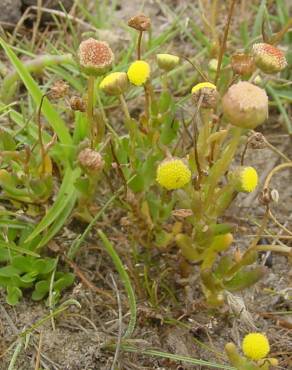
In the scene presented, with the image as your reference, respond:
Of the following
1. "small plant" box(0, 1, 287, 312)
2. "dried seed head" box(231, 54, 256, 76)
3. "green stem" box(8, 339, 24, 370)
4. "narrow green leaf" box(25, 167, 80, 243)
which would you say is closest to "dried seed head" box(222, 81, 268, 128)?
"small plant" box(0, 1, 287, 312)

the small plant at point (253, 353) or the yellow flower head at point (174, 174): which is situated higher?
the yellow flower head at point (174, 174)

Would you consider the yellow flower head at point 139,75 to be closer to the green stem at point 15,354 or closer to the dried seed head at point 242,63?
the dried seed head at point 242,63

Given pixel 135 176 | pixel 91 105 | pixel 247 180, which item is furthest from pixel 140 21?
pixel 247 180

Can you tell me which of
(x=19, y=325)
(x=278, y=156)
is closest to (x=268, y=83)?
(x=278, y=156)

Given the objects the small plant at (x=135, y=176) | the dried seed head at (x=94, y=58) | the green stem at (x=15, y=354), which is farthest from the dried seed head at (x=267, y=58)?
the green stem at (x=15, y=354)

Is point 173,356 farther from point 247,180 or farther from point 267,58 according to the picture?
point 267,58

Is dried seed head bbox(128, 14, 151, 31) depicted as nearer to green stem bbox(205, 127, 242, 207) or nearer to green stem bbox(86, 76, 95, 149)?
green stem bbox(86, 76, 95, 149)
